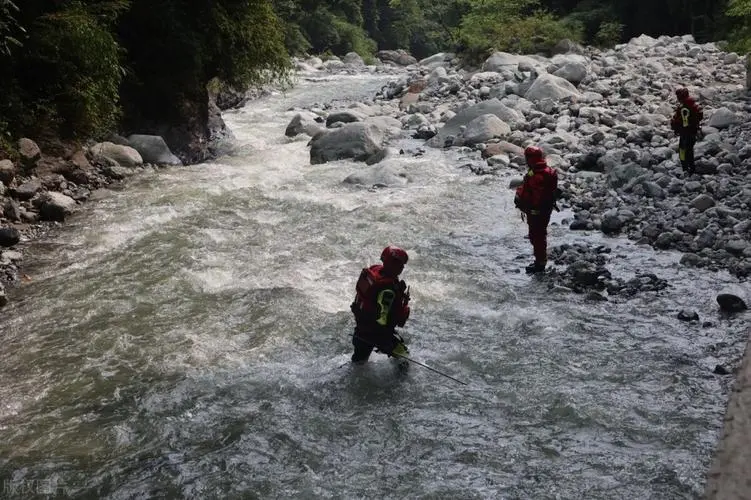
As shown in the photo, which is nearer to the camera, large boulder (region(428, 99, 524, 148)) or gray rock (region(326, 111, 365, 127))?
large boulder (region(428, 99, 524, 148))

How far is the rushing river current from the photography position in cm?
442

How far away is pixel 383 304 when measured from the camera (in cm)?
523

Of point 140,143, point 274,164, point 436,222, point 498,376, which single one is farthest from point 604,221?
point 140,143

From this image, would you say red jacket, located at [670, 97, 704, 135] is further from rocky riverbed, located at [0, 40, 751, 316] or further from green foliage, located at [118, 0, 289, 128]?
green foliage, located at [118, 0, 289, 128]

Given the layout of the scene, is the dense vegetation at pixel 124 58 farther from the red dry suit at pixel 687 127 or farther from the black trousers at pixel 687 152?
the black trousers at pixel 687 152

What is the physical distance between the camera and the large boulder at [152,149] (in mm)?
12516

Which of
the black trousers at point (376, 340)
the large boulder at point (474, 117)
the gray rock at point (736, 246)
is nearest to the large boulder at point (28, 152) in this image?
the black trousers at point (376, 340)

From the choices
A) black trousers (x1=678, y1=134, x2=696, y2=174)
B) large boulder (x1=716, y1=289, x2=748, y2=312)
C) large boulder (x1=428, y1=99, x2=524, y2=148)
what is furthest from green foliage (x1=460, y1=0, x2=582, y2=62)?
large boulder (x1=716, y1=289, x2=748, y2=312)

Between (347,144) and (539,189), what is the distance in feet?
21.6

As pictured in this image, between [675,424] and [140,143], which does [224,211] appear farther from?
[675,424]

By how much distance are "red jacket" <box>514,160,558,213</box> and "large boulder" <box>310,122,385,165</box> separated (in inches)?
244

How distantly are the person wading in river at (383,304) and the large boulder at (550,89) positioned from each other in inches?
480

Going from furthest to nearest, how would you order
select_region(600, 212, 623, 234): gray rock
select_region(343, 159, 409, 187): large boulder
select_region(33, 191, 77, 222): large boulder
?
select_region(343, 159, 409, 187): large boulder
select_region(33, 191, 77, 222): large boulder
select_region(600, 212, 623, 234): gray rock

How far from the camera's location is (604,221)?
8.91 metres
